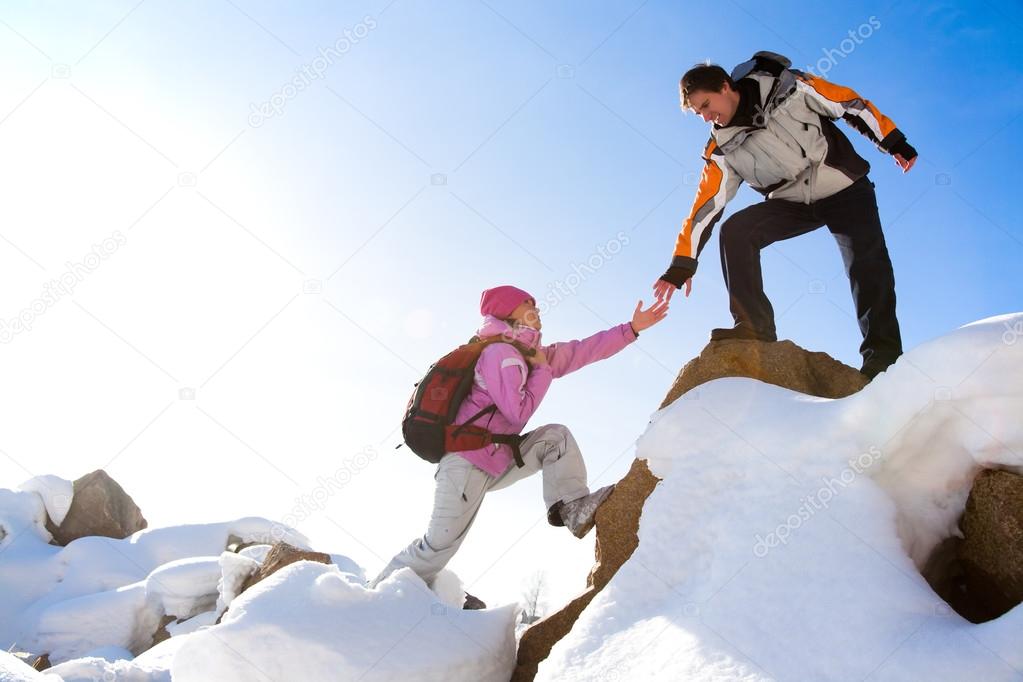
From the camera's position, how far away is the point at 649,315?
5379 millimetres

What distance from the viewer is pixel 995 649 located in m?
2.30

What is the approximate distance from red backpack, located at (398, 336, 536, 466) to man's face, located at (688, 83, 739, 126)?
2234 millimetres

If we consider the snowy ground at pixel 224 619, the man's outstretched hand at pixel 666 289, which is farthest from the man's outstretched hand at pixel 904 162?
the snowy ground at pixel 224 619

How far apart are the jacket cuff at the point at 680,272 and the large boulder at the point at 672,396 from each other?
22.0 inches

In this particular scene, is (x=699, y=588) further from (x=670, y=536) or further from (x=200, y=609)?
(x=200, y=609)

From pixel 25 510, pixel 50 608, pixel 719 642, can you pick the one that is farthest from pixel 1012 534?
pixel 25 510

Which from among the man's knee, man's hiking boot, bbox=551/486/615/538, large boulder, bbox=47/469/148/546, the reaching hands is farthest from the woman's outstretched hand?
large boulder, bbox=47/469/148/546

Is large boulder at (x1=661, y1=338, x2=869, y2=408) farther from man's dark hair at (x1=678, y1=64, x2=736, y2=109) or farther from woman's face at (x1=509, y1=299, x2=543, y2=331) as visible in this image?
man's dark hair at (x1=678, y1=64, x2=736, y2=109)

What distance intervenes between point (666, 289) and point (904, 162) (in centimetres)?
180

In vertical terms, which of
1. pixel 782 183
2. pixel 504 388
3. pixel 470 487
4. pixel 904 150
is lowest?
pixel 470 487

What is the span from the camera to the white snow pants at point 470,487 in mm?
4660

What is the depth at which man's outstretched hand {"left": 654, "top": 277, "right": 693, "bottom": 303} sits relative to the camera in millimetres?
5285

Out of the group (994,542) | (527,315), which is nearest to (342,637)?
(527,315)

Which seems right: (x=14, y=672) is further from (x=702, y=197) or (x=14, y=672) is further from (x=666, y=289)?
(x=702, y=197)
